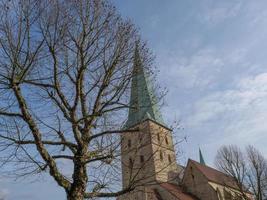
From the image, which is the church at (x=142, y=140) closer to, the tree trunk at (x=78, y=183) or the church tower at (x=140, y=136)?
the church tower at (x=140, y=136)

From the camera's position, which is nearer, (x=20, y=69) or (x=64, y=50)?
(x=20, y=69)

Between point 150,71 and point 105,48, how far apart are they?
1565mm

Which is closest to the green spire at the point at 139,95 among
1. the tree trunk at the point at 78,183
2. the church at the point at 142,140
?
the church at the point at 142,140

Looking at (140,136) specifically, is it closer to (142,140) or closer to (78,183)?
(142,140)

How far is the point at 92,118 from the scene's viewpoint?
8.23 metres

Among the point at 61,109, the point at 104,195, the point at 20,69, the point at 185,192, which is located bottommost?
the point at 104,195

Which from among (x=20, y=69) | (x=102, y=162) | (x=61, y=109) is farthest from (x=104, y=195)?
(x=20, y=69)

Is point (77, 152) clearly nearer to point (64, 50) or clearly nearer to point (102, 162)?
point (102, 162)

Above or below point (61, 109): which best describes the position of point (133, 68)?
above

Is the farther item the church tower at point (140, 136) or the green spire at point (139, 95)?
the green spire at point (139, 95)

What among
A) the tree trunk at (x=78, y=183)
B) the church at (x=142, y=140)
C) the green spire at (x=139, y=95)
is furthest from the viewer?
the green spire at (x=139, y=95)

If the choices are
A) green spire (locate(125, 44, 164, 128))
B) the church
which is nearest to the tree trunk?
the church

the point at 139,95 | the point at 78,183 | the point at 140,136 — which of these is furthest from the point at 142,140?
the point at 78,183

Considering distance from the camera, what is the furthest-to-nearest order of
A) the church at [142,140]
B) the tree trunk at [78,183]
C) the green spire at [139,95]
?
the green spire at [139,95] < the church at [142,140] < the tree trunk at [78,183]
